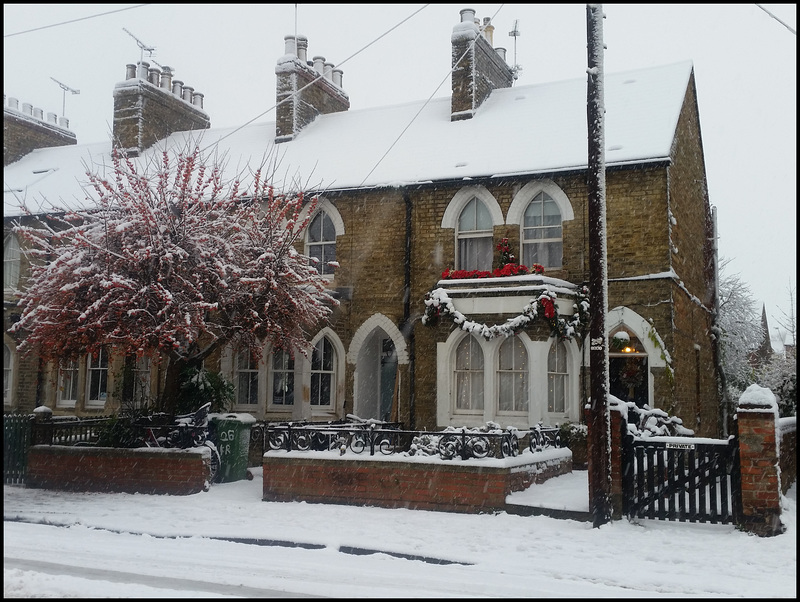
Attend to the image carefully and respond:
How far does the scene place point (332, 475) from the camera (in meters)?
12.7

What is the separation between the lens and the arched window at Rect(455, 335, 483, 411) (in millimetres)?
16531

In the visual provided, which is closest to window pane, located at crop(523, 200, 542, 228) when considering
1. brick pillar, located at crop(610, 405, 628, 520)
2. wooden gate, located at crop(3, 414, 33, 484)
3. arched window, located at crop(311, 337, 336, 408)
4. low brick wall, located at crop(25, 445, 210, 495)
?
arched window, located at crop(311, 337, 336, 408)

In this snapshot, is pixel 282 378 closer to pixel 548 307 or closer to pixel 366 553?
pixel 548 307

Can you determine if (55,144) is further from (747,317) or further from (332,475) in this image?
(747,317)

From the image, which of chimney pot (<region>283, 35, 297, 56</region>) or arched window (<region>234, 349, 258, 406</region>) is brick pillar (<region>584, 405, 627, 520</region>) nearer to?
arched window (<region>234, 349, 258, 406</region>)

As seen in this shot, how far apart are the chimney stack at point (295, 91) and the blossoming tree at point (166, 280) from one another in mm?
7541

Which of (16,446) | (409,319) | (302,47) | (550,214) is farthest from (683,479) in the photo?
(302,47)

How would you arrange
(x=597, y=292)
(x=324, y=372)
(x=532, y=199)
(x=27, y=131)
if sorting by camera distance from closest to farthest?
(x=597, y=292)
(x=532, y=199)
(x=324, y=372)
(x=27, y=131)

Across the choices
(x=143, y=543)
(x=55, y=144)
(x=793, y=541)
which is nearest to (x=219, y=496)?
(x=143, y=543)

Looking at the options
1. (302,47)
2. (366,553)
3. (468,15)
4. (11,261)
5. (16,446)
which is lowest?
(366,553)

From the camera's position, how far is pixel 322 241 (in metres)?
19.0

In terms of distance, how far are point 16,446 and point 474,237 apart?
10231mm

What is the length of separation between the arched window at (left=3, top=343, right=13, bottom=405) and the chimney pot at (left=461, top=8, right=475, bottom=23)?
15734 mm

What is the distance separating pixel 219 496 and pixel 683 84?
1349 centimetres
